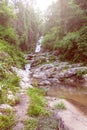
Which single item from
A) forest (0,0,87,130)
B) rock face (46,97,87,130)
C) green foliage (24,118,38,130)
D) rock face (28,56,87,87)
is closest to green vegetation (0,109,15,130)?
forest (0,0,87,130)

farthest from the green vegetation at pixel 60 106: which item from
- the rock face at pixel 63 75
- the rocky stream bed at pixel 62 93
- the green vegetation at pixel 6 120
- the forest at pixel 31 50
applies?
the rock face at pixel 63 75

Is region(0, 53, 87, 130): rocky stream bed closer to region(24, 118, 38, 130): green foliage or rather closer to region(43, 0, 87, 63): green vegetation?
region(24, 118, 38, 130): green foliage

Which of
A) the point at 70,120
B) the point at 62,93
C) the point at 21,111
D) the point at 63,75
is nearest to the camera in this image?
the point at 70,120

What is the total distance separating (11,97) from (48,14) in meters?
29.2

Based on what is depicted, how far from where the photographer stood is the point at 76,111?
27.0 ft

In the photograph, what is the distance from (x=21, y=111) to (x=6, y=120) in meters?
1.13

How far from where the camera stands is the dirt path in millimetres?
6051

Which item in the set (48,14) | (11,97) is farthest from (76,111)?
(48,14)

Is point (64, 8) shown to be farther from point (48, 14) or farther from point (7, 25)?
point (48, 14)

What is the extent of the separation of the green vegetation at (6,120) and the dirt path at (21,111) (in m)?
0.16

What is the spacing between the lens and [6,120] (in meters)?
6.09

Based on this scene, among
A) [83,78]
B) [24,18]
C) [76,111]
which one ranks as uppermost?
[24,18]

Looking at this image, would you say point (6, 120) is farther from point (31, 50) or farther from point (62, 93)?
point (31, 50)

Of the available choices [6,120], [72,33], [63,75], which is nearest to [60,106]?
[6,120]
